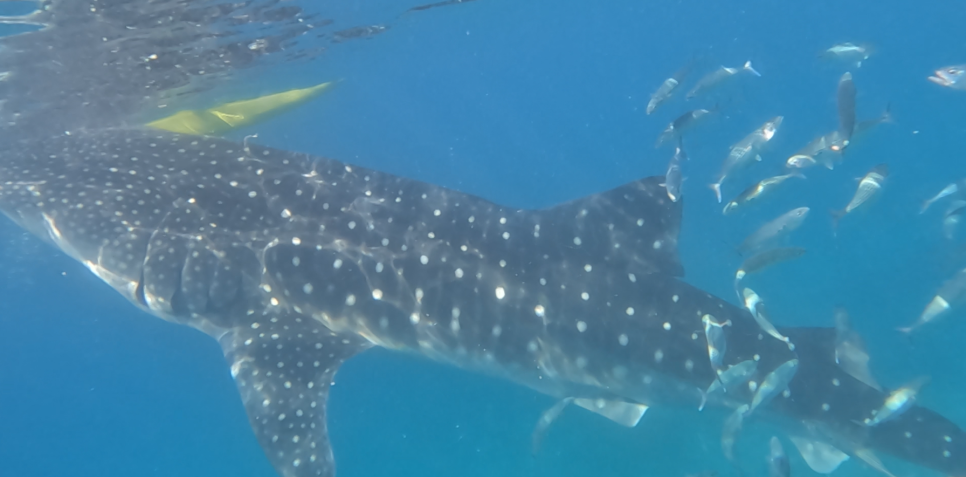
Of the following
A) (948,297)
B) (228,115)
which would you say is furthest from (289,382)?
(228,115)

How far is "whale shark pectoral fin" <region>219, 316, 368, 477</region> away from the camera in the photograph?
5.20m

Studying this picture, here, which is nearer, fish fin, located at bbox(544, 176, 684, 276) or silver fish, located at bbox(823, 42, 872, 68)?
fish fin, located at bbox(544, 176, 684, 276)

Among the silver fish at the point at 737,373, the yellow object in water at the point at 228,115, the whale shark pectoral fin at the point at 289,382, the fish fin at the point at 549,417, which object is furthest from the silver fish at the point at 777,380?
the yellow object in water at the point at 228,115

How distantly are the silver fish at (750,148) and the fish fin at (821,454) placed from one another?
2722 mm

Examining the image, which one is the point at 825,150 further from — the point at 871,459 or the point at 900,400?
the point at 871,459

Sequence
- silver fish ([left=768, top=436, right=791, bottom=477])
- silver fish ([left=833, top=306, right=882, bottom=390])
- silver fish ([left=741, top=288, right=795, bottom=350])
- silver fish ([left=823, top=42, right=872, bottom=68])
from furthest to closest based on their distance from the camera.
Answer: silver fish ([left=823, top=42, right=872, bottom=68]), silver fish ([left=833, top=306, right=882, bottom=390]), silver fish ([left=741, top=288, right=795, bottom=350]), silver fish ([left=768, top=436, right=791, bottom=477])

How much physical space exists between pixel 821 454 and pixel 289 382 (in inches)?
214

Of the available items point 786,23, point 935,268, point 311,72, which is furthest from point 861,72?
point 311,72

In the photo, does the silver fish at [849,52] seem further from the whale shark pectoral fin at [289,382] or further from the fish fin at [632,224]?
the whale shark pectoral fin at [289,382]

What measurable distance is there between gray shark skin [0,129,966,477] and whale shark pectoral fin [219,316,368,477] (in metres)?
0.01

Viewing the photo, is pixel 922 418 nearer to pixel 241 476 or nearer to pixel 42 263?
pixel 241 476

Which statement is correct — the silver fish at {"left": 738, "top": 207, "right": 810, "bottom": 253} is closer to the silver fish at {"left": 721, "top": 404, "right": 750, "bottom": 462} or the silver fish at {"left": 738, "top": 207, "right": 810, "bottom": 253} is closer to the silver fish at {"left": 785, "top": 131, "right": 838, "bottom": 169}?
the silver fish at {"left": 785, "top": 131, "right": 838, "bottom": 169}

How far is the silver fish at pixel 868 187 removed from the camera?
5.58 meters

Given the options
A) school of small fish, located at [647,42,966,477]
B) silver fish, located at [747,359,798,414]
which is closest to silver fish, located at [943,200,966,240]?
school of small fish, located at [647,42,966,477]
